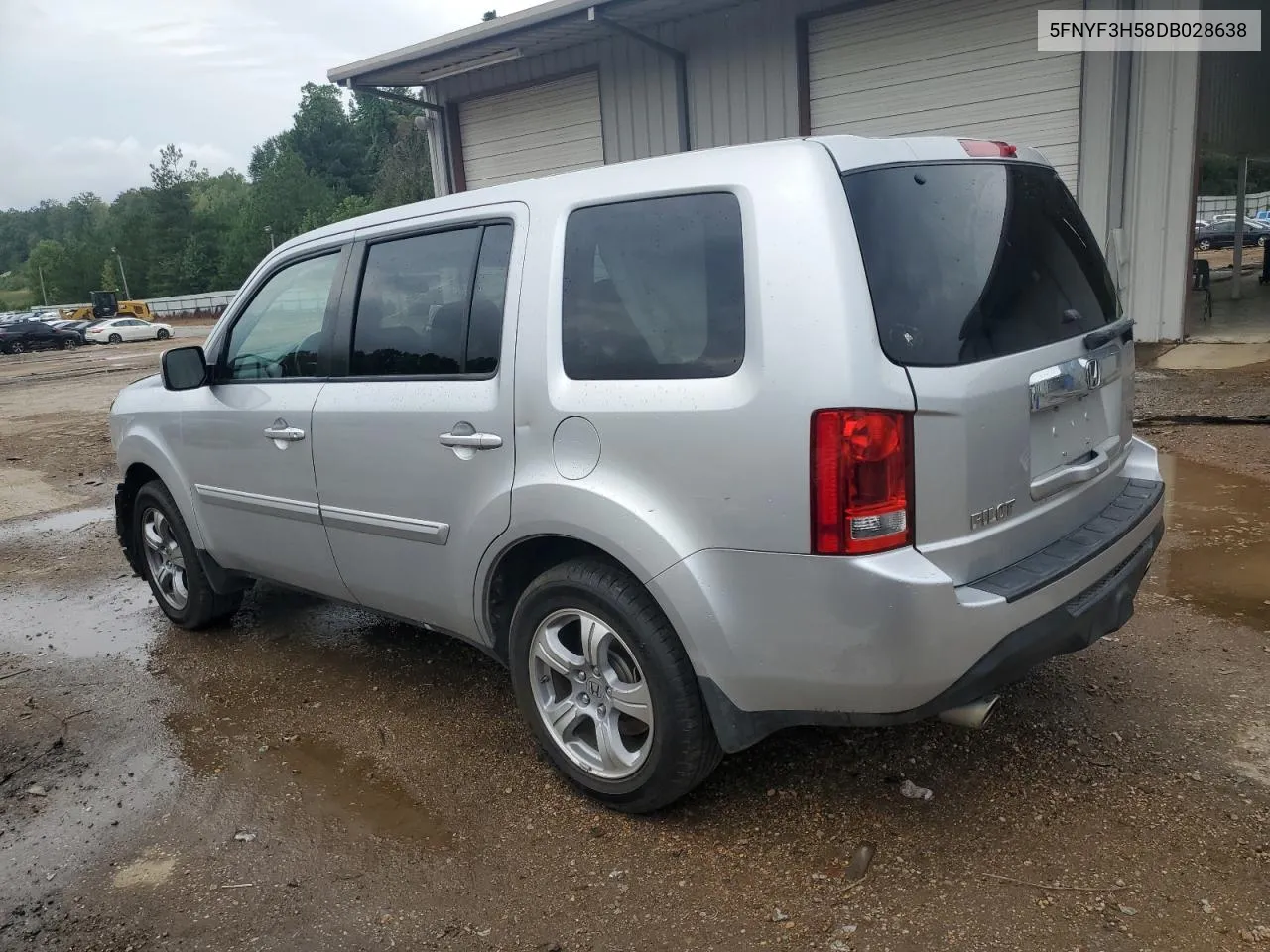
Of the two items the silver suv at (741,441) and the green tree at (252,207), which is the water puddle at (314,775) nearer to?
the silver suv at (741,441)

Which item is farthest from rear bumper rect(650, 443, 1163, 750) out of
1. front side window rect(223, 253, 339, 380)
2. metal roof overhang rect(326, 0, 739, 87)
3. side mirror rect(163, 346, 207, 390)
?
metal roof overhang rect(326, 0, 739, 87)

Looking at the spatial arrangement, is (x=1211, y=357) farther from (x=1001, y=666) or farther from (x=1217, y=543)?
(x=1001, y=666)

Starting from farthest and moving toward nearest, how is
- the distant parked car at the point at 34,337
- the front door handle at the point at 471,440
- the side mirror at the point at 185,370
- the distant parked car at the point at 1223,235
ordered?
the distant parked car at the point at 34,337, the distant parked car at the point at 1223,235, the side mirror at the point at 185,370, the front door handle at the point at 471,440

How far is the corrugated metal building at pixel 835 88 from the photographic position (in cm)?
988

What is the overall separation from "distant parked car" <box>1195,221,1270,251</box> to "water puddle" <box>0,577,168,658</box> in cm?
3790

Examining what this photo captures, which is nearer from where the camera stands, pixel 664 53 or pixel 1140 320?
pixel 1140 320

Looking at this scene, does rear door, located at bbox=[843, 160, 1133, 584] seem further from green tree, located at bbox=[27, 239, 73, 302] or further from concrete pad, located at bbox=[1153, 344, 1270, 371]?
green tree, located at bbox=[27, 239, 73, 302]

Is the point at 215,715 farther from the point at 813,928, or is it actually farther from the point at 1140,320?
the point at 1140,320

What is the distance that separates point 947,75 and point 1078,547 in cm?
909

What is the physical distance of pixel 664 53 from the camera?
12.2 metres

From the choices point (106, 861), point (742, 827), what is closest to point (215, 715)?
point (106, 861)

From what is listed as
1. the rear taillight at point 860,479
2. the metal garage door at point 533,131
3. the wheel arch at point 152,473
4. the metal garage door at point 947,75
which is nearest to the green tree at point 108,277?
the metal garage door at point 533,131

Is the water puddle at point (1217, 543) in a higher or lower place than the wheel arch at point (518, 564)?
lower

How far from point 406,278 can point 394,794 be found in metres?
1.79
